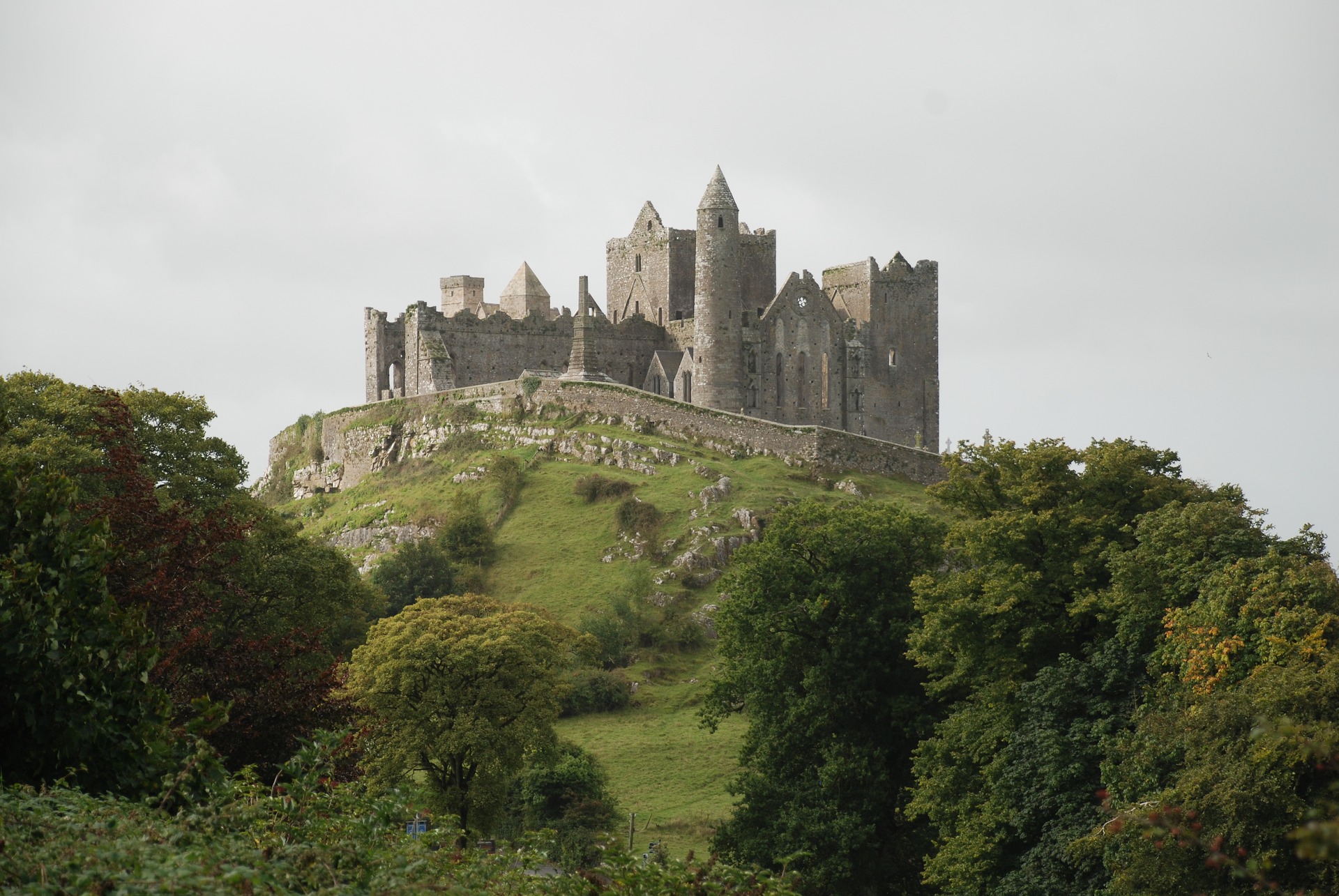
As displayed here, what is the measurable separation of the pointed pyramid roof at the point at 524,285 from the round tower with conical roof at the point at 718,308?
59.9 feet

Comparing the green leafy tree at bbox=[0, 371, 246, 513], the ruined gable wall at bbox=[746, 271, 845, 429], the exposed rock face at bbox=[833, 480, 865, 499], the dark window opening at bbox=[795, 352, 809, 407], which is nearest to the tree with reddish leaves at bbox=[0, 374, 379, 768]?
the green leafy tree at bbox=[0, 371, 246, 513]

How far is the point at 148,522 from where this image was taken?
2375 cm

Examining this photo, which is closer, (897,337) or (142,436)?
(142,436)

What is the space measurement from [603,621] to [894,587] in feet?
50.5

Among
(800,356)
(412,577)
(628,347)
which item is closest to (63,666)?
(412,577)

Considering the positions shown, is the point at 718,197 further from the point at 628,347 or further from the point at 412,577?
the point at 412,577

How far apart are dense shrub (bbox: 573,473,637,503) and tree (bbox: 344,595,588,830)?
758 inches

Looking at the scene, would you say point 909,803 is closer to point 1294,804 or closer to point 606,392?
point 1294,804

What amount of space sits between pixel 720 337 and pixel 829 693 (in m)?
32.9

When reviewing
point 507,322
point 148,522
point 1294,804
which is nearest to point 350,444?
point 507,322

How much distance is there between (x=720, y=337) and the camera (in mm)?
68875

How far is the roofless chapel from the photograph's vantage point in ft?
227

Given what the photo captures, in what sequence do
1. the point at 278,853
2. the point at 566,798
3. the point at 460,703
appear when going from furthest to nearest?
the point at 566,798
the point at 460,703
the point at 278,853

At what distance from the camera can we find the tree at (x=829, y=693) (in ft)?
119
